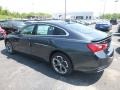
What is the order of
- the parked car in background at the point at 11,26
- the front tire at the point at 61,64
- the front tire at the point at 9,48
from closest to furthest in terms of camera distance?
1. the front tire at the point at 61,64
2. the front tire at the point at 9,48
3. the parked car in background at the point at 11,26

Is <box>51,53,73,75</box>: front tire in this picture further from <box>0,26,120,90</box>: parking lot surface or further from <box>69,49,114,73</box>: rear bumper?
<box>69,49,114,73</box>: rear bumper

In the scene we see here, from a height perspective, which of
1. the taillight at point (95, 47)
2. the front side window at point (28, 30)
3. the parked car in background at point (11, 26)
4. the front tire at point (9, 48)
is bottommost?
the front tire at point (9, 48)

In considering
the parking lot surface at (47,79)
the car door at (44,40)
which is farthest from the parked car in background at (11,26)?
the car door at (44,40)

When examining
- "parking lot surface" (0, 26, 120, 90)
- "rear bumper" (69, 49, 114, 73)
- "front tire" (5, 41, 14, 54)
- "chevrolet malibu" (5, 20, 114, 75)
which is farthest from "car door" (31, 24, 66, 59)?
"front tire" (5, 41, 14, 54)

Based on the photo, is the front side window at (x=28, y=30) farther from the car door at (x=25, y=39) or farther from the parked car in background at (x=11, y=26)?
the parked car in background at (x=11, y=26)

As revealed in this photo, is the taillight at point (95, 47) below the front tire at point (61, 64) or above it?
above

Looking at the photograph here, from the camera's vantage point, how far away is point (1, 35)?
462 inches

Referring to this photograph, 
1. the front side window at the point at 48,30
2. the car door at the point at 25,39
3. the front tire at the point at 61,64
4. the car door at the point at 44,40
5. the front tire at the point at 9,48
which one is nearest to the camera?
the front tire at the point at 61,64

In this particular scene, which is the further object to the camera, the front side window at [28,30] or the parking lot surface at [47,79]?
the front side window at [28,30]

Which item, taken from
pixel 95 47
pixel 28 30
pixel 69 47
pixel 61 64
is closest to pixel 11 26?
pixel 28 30

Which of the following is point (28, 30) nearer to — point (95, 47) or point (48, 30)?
point (48, 30)

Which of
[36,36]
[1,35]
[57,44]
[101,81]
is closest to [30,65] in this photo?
[36,36]

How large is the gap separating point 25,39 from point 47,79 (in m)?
1.98

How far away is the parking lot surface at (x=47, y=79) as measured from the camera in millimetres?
4410
